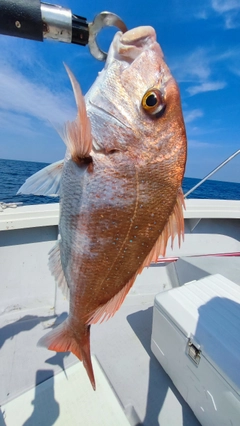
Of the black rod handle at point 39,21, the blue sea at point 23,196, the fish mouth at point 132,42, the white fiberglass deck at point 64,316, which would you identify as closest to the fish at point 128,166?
the fish mouth at point 132,42

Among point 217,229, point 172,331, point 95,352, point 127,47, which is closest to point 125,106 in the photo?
point 127,47

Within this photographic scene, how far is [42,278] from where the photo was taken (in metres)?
3.03

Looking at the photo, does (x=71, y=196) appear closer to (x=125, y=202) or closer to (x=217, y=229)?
(x=125, y=202)

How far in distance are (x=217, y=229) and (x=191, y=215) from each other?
0.93 meters

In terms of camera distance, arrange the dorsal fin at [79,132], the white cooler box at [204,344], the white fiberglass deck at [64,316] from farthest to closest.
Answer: the white fiberglass deck at [64,316]
the white cooler box at [204,344]
the dorsal fin at [79,132]

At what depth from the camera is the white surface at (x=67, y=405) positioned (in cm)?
169

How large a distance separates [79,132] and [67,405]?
2.01m

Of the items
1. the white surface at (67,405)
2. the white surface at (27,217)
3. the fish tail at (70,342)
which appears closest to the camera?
the fish tail at (70,342)

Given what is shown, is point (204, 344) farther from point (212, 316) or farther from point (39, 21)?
point (39, 21)

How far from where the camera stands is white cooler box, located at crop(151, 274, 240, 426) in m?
1.45

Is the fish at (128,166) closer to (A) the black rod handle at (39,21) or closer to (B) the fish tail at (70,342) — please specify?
(A) the black rod handle at (39,21)

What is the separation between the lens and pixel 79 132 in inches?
33.6

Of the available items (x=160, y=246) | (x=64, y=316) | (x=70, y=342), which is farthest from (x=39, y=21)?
(x=64, y=316)

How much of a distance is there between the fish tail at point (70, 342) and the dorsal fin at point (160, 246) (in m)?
0.13
